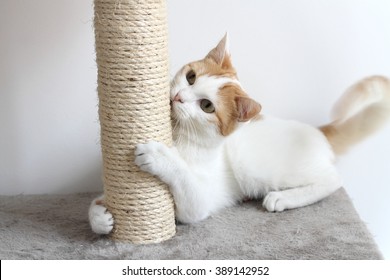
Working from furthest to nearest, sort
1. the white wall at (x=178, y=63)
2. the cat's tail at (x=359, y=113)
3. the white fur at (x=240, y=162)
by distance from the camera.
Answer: the white wall at (x=178, y=63) → the cat's tail at (x=359, y=113) → the white fur at (x=240, y=162)

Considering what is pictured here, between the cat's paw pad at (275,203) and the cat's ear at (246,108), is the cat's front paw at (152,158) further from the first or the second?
the cat's paw pad at (275,203)

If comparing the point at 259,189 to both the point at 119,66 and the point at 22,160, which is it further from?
the point at 22,160

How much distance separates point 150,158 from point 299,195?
1.55 ft

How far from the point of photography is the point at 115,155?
3.76 feet

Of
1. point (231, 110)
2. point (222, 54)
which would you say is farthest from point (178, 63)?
point (231, 110)

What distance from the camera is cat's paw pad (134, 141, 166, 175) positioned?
1108 millimetres

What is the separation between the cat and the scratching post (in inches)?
1.3

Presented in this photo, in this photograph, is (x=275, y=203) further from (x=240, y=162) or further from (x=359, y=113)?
(x=359, y=113)

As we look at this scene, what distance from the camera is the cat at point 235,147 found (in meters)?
1.18

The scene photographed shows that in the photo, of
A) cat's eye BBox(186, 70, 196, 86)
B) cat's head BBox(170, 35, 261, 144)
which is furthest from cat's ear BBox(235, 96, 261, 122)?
cat's eye BBox(186, 70, 196, 86)

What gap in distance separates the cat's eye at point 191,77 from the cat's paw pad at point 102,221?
1.18 feet

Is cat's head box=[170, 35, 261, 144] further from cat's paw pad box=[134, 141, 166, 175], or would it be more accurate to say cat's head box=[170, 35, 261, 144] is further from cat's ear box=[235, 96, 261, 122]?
cat's paw pad box=[134, 141, 166, 175]

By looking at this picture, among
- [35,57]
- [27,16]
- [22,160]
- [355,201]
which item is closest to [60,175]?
[22,160]

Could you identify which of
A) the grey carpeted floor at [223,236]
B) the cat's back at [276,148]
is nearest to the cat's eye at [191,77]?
the cat's back at [276,148]
